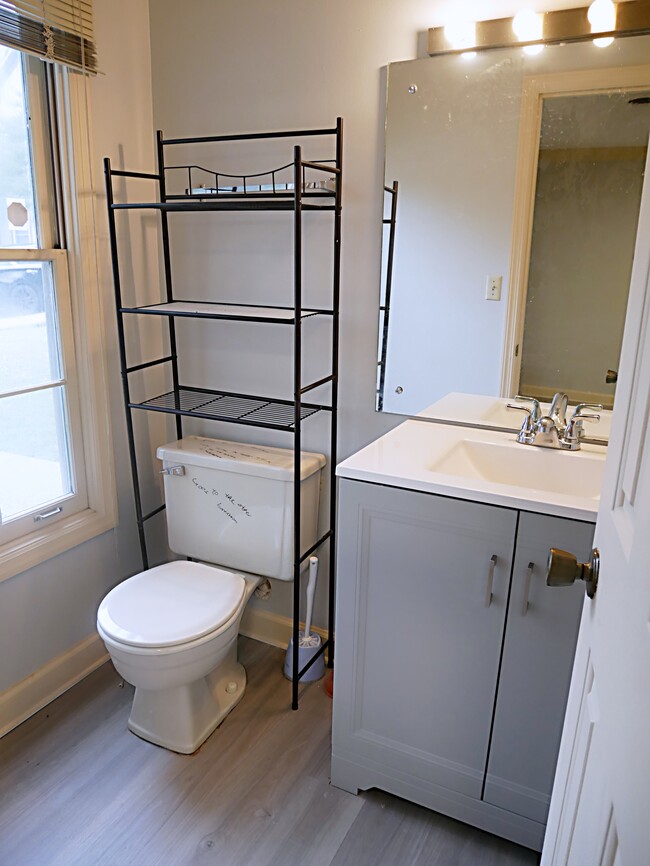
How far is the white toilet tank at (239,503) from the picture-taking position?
2033 millimetres

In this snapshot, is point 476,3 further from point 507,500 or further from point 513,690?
point 513,690

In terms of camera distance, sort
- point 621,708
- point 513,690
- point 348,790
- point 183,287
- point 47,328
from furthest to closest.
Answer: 1. point 183,287
2. point 47,328
3. point 348,790
4. point 513,690
5. point 621,708

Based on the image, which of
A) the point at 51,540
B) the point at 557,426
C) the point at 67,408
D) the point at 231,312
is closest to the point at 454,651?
the point at 557,426

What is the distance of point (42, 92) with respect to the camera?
6.11ft

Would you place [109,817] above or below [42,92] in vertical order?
below

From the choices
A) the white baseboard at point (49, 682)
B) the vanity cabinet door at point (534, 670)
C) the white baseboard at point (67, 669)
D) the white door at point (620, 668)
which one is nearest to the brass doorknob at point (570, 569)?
the white door at point (620, 668)

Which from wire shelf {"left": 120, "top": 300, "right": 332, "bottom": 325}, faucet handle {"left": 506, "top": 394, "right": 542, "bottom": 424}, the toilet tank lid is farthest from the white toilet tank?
faucet handle {"left": 506, "top": 394, "right": 542, "bottom": 424}

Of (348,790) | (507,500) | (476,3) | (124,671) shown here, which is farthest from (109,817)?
(476,3)

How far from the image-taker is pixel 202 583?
1.97 m

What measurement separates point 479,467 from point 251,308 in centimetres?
89

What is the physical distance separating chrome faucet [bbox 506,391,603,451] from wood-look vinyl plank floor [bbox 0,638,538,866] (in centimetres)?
101

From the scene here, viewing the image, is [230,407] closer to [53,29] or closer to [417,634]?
[417,634]

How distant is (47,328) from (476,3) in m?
1.49

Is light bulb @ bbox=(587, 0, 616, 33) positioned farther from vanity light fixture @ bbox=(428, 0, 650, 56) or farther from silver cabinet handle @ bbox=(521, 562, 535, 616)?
silver cabinet handle @ bbox=(521, 562, 535, 616)
